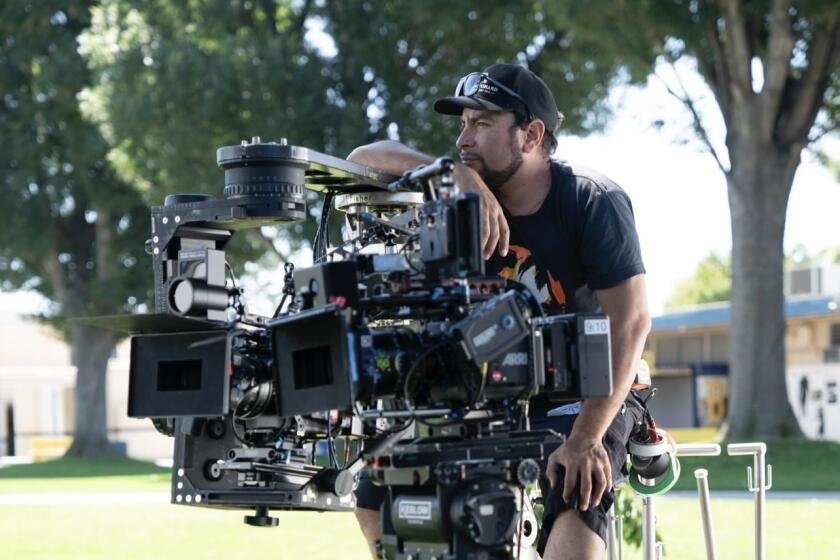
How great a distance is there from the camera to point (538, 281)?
5.31 meters

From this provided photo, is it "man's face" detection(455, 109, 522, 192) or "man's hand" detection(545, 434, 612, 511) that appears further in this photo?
"man's face" detection(455, 109, 522, 192)

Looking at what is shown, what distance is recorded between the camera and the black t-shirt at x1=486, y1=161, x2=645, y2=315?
5.06 metres

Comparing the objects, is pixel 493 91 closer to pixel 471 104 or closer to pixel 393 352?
pixel 471 104

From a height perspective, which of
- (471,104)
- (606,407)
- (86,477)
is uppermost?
(471,104)

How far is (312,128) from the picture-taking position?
89.8 ft

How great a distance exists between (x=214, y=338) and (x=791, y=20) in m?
18.2

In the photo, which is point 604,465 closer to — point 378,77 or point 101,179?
point 378,77

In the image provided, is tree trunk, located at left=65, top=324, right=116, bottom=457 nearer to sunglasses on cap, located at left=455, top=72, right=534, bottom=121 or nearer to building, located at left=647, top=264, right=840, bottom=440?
building, located at left=647, top=264, right=840, bottom=440

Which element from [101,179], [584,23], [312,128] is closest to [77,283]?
[101,179]

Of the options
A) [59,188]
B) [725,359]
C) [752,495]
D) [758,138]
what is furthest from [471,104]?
[725,359]

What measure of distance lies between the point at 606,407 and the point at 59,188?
31509mm

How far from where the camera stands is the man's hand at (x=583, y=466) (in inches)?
189

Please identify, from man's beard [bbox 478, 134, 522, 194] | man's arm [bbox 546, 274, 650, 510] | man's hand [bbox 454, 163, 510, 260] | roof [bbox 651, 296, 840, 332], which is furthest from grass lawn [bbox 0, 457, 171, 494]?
roof [bbox 651, 296, 840, 332]

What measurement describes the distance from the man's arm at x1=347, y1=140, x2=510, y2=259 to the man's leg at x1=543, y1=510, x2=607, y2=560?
0.97m
